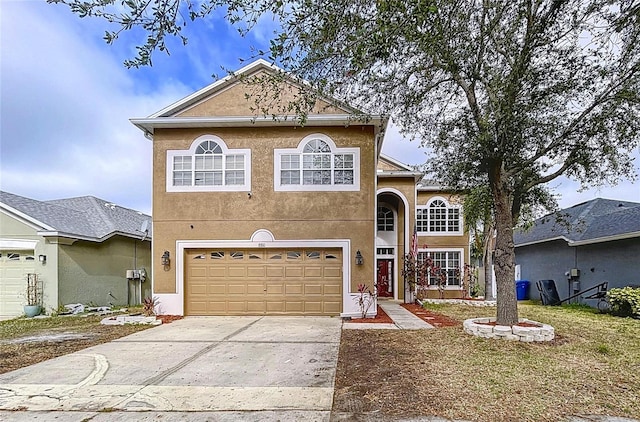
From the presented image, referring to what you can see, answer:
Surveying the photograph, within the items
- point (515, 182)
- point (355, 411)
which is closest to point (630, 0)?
point (515, 182)

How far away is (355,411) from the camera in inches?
200

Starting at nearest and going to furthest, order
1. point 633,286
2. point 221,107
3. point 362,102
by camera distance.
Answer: point 362,102, point 221,107, point 633,286

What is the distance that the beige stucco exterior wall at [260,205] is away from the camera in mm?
12789

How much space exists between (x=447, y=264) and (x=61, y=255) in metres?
15.6

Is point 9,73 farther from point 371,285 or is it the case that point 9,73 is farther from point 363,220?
point 371,285

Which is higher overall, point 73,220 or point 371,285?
point 73,220

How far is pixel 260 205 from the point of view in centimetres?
1302

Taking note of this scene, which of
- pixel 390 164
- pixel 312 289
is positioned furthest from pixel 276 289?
pixel 390 164

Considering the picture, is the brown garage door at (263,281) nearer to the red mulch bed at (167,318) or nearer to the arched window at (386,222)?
the red mulch bed at (167,318)

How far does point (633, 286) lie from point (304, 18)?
14.3 meters

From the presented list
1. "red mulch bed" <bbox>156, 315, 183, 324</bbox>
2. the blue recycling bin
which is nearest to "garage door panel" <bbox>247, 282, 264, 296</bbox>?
"red mulch bed" <bbox>156, 315, 183, 324</bbox>

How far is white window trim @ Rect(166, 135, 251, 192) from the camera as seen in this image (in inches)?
516

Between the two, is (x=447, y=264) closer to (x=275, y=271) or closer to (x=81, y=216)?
(x=275, y=271)

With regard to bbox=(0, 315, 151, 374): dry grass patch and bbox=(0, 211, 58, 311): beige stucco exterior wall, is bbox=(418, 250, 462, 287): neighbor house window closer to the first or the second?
bbox=(0, 315, 151, 374): dry grass patch
